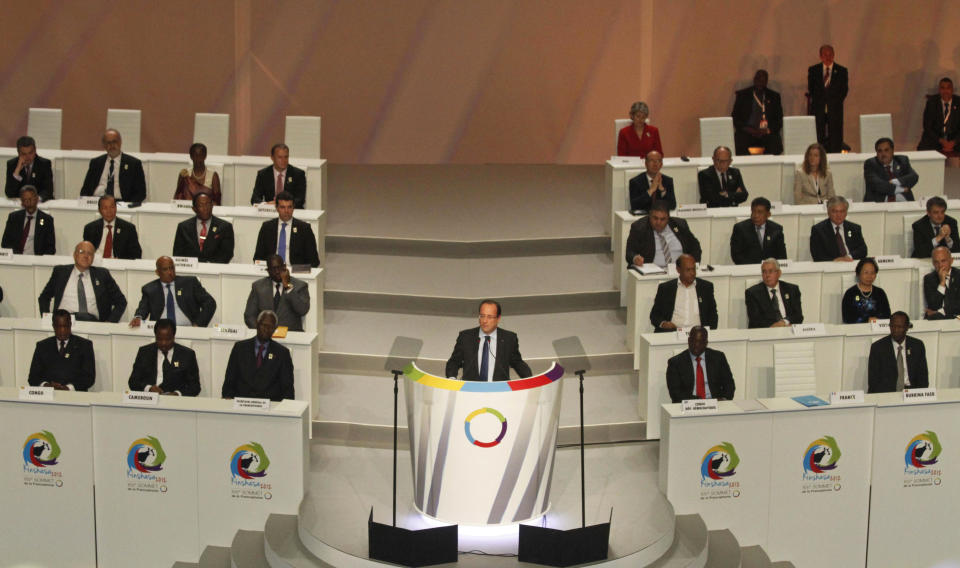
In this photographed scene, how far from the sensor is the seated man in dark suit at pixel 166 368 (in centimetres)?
679

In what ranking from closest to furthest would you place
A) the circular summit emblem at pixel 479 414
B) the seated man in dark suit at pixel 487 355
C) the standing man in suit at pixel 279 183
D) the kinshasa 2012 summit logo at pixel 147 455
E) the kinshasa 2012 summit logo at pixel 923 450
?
the circular summit emblem at pixel 479 414, the seated man in dark suit at pixel 487 355, the kinshasa 2012 summit logo at pixel 147 455, the kinshasa 2012 summit logo at pixel 923 450, the standing man in suit at pixel 279 183

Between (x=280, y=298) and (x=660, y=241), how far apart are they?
96.5 inches

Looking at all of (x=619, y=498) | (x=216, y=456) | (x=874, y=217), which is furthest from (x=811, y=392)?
(x=216, y=456)

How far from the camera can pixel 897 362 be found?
714 centimetres

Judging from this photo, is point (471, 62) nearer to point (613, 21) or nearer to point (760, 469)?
point (613, 21)

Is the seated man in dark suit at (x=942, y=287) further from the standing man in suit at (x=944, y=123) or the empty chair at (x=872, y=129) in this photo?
the standing man in suit at (x=944, y=123)

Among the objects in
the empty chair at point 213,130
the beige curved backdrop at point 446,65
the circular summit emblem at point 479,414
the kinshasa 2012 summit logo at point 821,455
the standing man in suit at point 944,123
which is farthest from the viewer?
the beige curved backdrop at point 446,65

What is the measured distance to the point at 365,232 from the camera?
9.00 meters

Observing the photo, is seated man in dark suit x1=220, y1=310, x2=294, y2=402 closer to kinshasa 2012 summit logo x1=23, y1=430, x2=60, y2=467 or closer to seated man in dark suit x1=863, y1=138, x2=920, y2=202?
kinshasa 2012 summit logo x1=23, y1=430, x2=60, y2=467

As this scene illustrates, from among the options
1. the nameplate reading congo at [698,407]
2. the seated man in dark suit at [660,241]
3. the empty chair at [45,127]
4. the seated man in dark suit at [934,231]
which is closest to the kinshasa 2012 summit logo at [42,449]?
the nameplate reading congo at [698,407]

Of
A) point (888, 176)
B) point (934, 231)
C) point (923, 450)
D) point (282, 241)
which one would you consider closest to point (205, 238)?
point (282, 241)

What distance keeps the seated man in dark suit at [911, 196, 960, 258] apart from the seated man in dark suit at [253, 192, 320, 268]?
155 inches

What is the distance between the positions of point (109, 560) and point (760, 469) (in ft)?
11.1

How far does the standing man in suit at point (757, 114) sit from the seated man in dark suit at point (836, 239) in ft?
8.82
